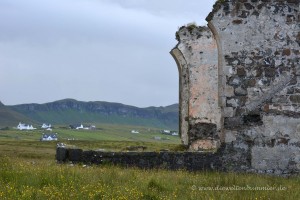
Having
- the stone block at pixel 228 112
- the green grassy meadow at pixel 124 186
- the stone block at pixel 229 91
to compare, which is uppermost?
the stone block at pixel 229 91

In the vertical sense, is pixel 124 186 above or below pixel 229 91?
below

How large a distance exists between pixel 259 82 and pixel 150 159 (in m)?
2.86

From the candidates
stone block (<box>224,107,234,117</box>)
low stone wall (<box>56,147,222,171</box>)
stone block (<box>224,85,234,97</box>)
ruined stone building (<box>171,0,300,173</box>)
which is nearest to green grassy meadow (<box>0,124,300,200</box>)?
ruined stone building (<box>171,0,300,173</box>)

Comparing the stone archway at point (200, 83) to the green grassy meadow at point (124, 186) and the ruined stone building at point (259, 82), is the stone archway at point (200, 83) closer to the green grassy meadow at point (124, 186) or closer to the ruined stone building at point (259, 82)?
the ruined stone building at point (259, 82)

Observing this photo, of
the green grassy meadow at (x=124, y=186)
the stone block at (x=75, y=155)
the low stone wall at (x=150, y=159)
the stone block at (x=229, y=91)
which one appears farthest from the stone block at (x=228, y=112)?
the stone block at (x=75, y=155)

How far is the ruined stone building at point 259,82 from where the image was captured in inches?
401

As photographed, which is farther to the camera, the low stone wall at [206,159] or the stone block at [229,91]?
the stone block at [229,91]

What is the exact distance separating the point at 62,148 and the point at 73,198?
4738 millimetres

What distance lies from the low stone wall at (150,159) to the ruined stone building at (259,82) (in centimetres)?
38

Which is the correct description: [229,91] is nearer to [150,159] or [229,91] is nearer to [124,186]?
[150,159]

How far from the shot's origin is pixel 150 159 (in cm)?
1048

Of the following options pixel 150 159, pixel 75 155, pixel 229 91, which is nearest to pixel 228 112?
pixel 229 91

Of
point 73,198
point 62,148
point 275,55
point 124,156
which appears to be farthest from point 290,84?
point 73,198

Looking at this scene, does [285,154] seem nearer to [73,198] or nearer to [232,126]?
[232,126]
